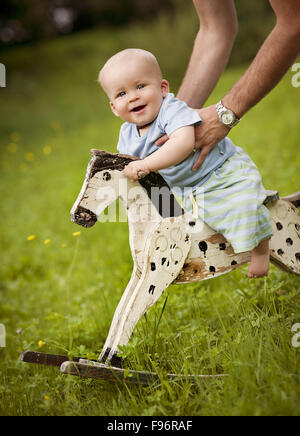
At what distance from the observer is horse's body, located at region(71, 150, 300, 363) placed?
1.83 m

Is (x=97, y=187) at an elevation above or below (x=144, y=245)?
above

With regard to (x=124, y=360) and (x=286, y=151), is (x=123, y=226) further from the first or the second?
(x=124, y=360)

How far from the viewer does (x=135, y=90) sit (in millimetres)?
1834

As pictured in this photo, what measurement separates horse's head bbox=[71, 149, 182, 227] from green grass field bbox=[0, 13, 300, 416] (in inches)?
22.9

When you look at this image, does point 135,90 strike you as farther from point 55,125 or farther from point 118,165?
point 55,125

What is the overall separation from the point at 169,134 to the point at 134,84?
0.81ft

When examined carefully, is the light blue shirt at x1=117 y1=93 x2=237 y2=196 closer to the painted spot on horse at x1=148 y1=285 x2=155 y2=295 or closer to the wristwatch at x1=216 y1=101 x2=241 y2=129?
the wristwatch at x1=216 y1=101 x2=241 y2=129

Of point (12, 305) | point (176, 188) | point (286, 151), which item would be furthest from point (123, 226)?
point (176, 188)

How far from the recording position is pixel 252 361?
71.8 inches

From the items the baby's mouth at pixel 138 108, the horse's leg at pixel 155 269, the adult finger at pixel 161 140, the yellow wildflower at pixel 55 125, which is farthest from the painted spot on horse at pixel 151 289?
the yellow wildflower at pixel 55 125

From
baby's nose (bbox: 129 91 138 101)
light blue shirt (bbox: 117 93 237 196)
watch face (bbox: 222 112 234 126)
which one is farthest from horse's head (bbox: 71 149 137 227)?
watch face (bbox: 222 112 234 126)

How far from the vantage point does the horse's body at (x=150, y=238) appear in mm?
1835

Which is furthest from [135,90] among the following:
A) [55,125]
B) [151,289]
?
[55,125]

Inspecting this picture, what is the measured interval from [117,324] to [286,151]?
4.52m
